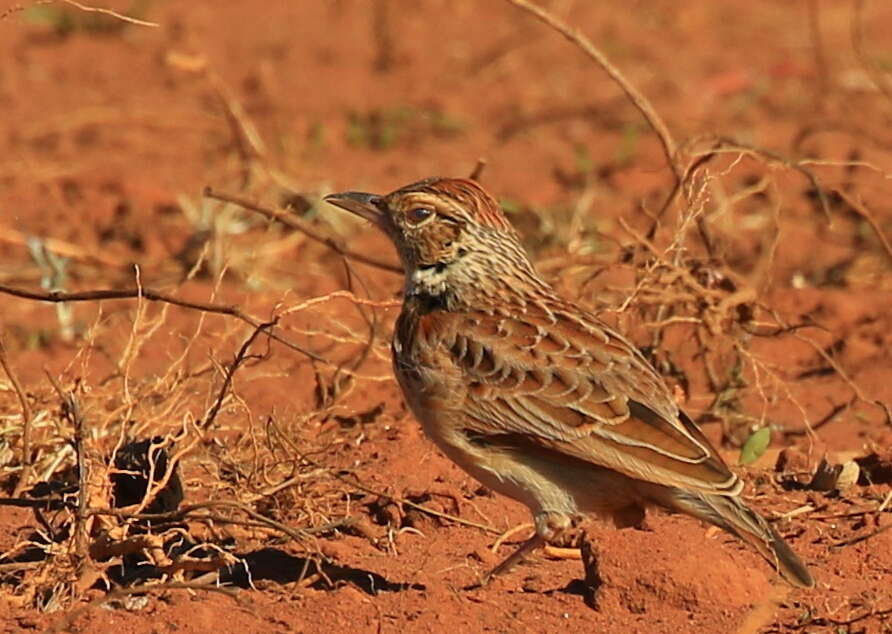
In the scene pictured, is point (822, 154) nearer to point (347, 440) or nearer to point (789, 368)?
point (789, 368)

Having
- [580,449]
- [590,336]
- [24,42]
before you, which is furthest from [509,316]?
[24,42]

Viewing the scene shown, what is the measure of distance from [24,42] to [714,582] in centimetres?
1000

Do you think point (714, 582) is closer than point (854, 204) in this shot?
Yes

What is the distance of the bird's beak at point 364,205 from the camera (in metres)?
6.80

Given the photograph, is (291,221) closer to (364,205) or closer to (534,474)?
(364,205)

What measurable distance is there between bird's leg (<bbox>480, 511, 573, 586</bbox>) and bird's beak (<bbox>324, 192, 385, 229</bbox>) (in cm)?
138

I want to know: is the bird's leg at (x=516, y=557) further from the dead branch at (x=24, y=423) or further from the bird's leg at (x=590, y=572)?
the dead branch at (x=24, y=423)

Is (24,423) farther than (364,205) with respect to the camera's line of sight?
No

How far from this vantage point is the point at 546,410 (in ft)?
19.6

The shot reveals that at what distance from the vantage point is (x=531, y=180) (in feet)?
39.5

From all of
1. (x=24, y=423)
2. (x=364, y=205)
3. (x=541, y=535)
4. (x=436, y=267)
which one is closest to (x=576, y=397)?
(x=541, y=535)

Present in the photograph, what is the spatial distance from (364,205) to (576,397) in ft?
4.16

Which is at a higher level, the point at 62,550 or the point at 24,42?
the point at 62,550

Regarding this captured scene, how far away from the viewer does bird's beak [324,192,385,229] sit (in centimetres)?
680
